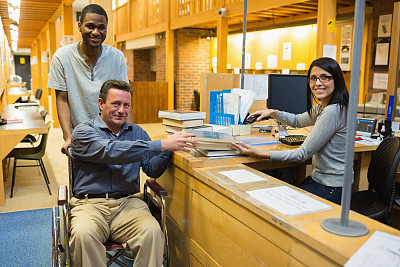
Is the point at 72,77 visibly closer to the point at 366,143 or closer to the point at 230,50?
the point at 366,143

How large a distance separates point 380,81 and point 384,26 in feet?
3.41

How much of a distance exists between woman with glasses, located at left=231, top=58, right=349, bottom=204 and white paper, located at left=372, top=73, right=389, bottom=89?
5.88 m

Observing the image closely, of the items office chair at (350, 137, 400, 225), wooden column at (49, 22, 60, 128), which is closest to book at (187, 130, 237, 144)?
office chair at (350, 137, 400, 225)

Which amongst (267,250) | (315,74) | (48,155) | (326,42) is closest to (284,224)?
(267,250)

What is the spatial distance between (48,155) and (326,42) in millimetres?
4960

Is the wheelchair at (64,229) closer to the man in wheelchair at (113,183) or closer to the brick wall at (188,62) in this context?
the man in wheelchair at (113,183)

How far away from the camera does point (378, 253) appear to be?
119 centimetres

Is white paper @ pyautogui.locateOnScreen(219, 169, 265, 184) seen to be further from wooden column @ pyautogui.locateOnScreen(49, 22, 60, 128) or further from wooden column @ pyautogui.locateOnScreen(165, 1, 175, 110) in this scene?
wooden column @ pyautogui.locateOnScreen(165, 1, 175, 110)

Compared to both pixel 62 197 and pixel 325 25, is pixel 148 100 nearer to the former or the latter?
pixel 325 25

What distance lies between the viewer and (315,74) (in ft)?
7.52

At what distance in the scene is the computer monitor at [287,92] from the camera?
321 centimetres

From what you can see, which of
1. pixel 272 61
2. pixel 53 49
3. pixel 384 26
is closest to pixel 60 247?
pixel 384 26

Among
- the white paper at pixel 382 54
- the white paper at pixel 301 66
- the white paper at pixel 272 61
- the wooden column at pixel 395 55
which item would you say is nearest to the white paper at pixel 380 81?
the white paper at pixel 382 54

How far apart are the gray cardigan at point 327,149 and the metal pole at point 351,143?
833mm
